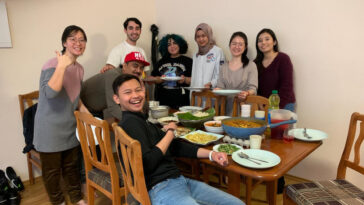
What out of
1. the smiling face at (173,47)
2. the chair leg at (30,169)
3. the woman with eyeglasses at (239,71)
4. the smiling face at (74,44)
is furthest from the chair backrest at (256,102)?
the chair leg at (30,169)

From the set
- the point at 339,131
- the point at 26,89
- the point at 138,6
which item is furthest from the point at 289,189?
the point at 138,6

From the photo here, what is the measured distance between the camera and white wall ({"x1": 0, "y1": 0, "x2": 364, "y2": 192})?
2242mm

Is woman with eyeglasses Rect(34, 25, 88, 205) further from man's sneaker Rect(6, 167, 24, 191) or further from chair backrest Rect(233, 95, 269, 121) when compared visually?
chair backrest Rect(233, 95, 269, 121)

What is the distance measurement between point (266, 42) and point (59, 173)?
218 cm

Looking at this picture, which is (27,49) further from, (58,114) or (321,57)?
(321,57)

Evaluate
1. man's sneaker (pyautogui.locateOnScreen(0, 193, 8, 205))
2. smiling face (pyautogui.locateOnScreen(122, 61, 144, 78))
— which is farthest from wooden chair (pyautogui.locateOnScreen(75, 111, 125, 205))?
man's sneaker (pyautogui.locateOnScreen(0, 193, 8, 205))

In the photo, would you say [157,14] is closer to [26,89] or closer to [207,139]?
[26,89]

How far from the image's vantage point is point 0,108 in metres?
2.44

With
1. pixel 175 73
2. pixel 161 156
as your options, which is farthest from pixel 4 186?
pixel 175 73

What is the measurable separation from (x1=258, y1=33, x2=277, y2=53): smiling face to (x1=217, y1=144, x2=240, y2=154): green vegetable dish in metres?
1.38

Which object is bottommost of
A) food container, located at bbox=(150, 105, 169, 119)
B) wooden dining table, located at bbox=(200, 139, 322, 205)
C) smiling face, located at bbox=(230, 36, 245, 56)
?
wooden dining table, located at bbox=(200, 139, 322, 205)

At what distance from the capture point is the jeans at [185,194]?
4.03 feet

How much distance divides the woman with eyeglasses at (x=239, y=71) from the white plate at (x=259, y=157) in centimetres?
104

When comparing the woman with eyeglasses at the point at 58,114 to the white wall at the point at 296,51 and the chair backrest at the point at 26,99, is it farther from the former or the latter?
the white wall at the point at 296,51
